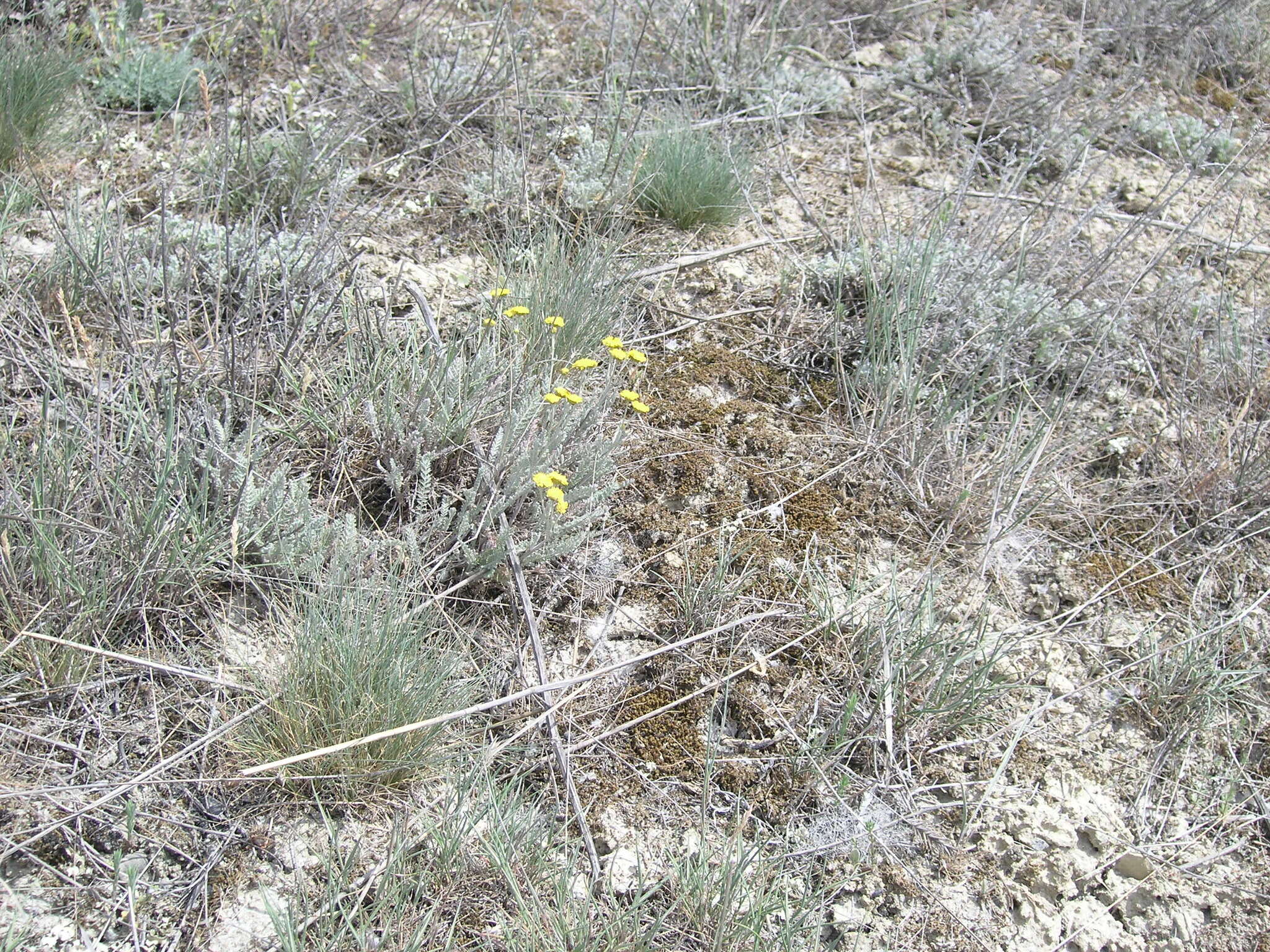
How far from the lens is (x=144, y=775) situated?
170 cm

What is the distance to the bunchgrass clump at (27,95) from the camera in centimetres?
279

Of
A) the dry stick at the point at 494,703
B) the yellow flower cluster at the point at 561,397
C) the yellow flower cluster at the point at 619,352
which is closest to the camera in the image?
the dry stick at the point at 494,703

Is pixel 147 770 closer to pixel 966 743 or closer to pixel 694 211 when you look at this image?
pixel 966 743

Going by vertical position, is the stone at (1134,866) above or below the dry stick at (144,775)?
below

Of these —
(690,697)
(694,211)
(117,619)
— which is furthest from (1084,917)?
(694,211)

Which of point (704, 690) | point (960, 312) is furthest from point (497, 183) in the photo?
point (704, 690)

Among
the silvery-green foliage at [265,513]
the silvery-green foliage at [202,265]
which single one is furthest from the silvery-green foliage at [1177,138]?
the silvery-green foliage at [265,513]

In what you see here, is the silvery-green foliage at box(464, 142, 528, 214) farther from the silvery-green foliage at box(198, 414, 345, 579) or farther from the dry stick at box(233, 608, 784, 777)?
the dry stick at box(233, 608, 784, 777)

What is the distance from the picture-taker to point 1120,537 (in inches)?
104

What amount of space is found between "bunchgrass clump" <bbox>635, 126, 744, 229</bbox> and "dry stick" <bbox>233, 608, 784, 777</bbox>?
62.3 inches

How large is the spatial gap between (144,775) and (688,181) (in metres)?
2.40

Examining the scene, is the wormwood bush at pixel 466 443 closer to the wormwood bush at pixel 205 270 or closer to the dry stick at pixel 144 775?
the wormwood bush at pixel 205 270

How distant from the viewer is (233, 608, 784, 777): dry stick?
1616mm

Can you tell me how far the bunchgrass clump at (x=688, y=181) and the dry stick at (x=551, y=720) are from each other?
4.85 ft
